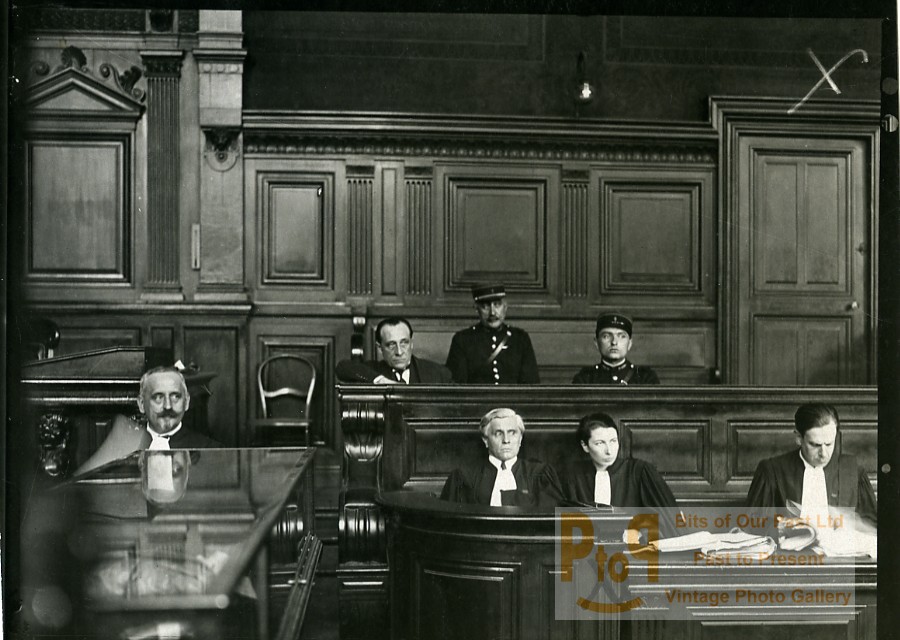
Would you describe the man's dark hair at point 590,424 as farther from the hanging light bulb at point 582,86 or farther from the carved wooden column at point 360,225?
the hanging light bulb at point 582,86

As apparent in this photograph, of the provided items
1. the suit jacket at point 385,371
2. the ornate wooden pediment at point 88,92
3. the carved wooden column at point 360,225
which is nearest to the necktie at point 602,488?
the suit jacket at point 385,371

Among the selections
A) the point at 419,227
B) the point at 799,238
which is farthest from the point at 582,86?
the point at 799,238

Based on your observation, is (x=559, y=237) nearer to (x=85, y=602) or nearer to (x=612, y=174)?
(x=612, y=174)

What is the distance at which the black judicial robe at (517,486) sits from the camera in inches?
157

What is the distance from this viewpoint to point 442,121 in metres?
7.39

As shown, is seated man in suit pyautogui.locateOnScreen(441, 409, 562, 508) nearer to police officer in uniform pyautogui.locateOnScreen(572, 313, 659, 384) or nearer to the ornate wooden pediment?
police officer in uniform pyautogui.locateOnScreen(572, 313, 659, 384)

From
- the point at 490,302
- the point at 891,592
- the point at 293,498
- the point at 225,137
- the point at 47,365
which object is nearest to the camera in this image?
the point at 891,592

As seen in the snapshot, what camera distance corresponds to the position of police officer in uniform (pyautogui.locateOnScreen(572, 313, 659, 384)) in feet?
17.7

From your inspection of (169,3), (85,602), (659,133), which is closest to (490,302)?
(659,133)

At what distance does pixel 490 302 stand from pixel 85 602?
4.21 metres

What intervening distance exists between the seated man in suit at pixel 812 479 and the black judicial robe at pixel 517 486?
0.89m

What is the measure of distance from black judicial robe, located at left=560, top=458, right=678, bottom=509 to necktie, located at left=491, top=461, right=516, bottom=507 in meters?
0.24

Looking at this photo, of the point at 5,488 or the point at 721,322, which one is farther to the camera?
the point at 721,322

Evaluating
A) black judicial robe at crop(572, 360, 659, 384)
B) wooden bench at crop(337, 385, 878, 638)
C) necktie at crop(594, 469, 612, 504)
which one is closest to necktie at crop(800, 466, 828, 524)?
wooden bench at crop(337, 385, 878, 638)
